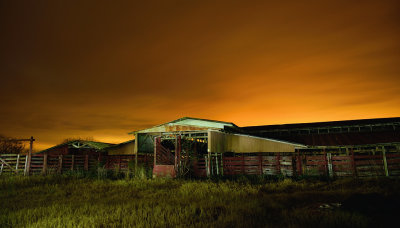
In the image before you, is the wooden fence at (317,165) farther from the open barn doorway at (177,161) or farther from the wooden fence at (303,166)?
the open barn doorway at (177,161)

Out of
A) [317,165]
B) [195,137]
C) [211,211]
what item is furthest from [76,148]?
[211,211]

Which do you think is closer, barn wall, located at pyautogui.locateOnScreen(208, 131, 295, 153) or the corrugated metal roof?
barn wall, located at pyautogui.locateOnScreen(208, 131, 295, 153)

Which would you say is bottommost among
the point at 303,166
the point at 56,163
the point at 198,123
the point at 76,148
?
the point at 303,166

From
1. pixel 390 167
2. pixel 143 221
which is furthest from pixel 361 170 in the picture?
pixel 143 221

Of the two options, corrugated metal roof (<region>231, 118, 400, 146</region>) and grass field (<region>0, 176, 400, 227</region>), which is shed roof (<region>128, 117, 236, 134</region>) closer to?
corrugated metal roof (<region>231, 118, 400, 146</region>)

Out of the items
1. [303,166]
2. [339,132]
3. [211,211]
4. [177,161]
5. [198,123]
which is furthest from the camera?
[339,132]

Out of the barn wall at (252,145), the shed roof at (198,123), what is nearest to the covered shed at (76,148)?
the shed roof at (198,123)

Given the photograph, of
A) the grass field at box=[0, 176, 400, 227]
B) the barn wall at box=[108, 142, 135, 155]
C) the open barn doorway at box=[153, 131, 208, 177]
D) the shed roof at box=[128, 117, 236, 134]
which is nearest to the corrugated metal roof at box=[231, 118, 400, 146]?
the shed roof at box=[128, 117, 236, 134]

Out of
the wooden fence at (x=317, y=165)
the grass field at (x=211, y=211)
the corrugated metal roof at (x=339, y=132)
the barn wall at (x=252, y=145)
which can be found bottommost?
the grass field at (x=211, y=211)

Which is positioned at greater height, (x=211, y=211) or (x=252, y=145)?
(x=252, y=145)

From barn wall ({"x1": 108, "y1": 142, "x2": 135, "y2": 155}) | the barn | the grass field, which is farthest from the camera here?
barn wall ({"x1": 108, "y1": 142, "x2": 135, "y2": 155})

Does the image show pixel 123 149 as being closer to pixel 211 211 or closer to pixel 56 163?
pixel 56 163

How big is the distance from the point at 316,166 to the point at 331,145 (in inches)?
306

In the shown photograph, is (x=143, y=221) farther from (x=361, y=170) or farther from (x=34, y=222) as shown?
(x=361, y=170)
